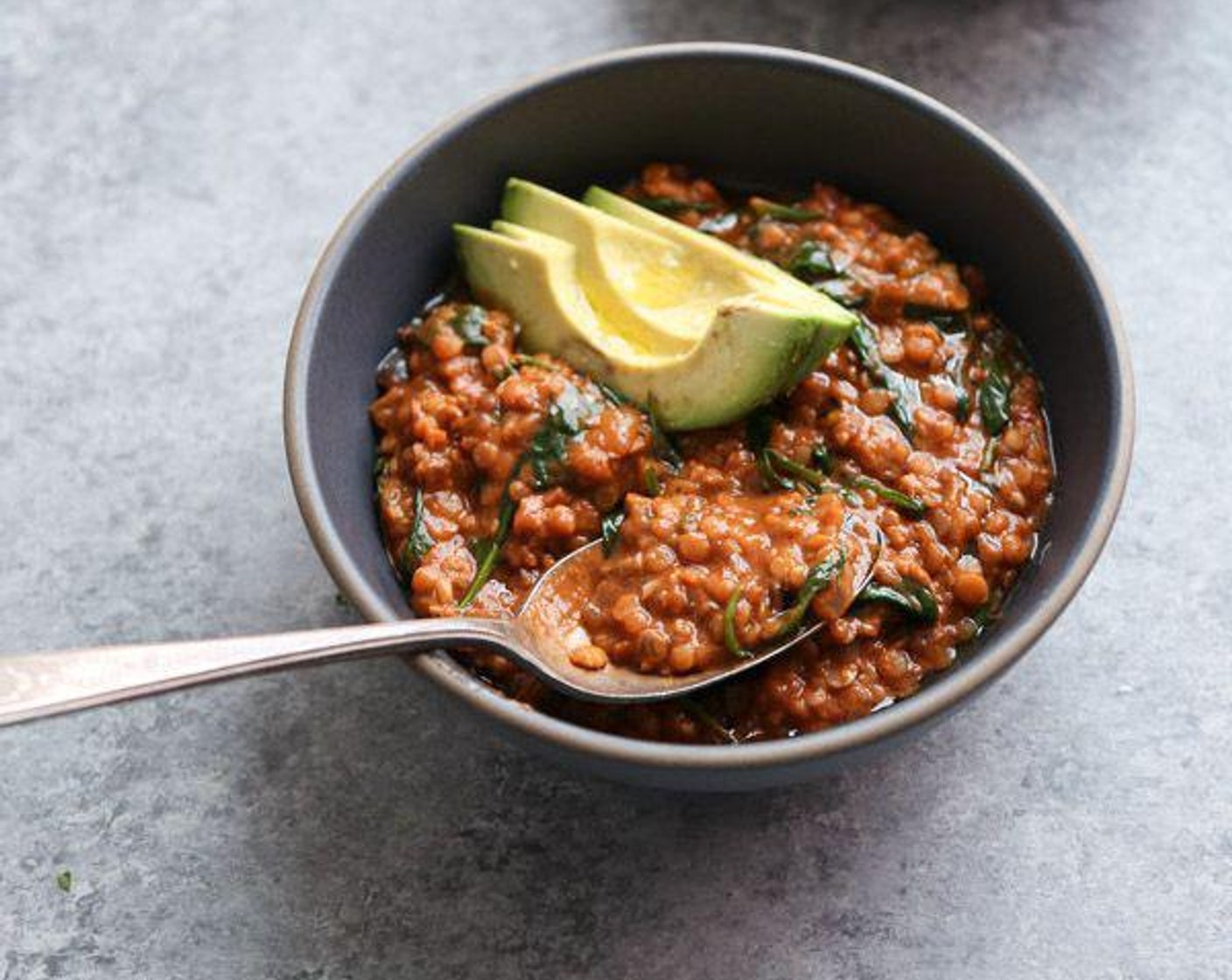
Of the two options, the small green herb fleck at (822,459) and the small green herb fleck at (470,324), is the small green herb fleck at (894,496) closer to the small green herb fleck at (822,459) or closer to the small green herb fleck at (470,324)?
the small green herb fleck at (822,459)

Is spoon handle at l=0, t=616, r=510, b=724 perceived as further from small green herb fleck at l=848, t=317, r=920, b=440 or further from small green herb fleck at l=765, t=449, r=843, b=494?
small green herb fleck at l=848, t=317, r=920, b=440

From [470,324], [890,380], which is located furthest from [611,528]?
[890,380]

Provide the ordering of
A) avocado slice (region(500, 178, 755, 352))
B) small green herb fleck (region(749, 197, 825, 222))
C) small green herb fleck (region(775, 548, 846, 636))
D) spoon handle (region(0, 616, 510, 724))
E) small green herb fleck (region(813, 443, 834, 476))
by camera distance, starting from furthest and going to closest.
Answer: small green herb fleck (region(749, 197, 825, 222)) → avocado slice (region(500, 178, 755, 352)) → small green herb fleck (region(813, 443, 834, 476)) → small green herb fleck (region(775, 548, 846, 636)) → spoon handle (region(0, 616, 510, 724))

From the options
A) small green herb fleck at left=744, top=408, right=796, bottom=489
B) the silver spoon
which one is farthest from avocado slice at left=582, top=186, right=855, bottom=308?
the silver spoon

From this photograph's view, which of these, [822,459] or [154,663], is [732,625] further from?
[154,663]

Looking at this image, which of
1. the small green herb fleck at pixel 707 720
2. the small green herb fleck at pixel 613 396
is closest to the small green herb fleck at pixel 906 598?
the small green herb fleck at pixel 707 720

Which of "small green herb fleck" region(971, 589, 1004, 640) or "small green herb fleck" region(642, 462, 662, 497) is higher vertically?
"small green herb fleck" region(971, 589, 1004, 640)
